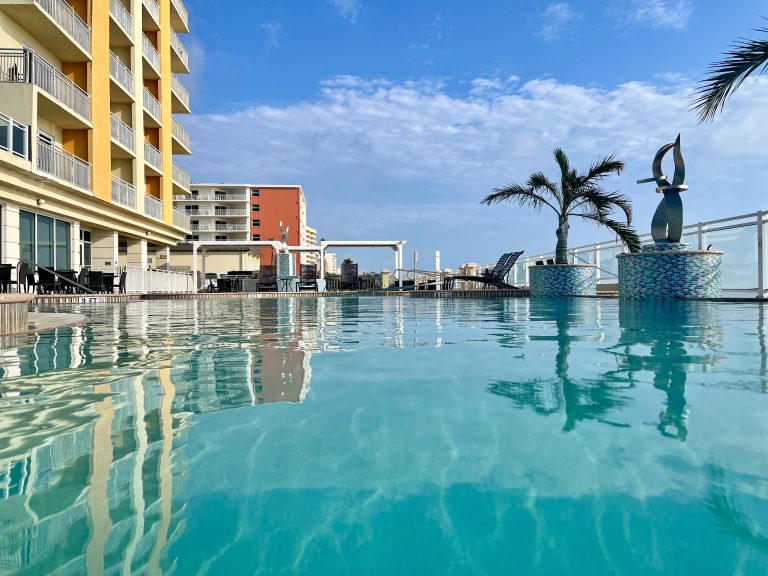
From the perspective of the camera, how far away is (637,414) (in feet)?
6.36

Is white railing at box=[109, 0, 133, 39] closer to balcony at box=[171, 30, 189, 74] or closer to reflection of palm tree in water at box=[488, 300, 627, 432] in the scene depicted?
balcony at box=[171, 30, 189, 74]

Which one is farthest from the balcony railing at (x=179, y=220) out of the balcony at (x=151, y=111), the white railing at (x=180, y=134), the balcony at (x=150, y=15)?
the balcony at (x=150, y=15)

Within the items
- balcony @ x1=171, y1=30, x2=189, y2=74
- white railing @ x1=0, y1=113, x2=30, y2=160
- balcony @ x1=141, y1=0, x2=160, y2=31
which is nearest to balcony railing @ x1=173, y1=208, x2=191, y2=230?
balcony @ x1=171, y1=30, x2=189, y2=74

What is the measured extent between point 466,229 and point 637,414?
2584cm

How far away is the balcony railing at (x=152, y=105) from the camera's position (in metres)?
19.4

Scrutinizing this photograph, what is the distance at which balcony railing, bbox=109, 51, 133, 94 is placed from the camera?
16281 mm

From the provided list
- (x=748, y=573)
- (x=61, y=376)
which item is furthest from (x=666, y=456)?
(x=61, y=376)

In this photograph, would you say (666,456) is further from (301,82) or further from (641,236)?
(301,82)

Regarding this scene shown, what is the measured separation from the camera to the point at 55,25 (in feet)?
Answer: 42.0

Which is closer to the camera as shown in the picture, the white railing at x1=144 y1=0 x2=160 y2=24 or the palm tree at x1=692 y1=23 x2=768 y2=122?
the palm tree at x1=692 y1=23 x2=768 y2=122

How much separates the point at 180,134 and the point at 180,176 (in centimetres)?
198

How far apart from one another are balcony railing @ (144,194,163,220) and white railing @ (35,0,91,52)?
588cm

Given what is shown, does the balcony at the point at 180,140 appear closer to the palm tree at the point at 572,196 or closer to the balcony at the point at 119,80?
the balcony at the point at 119,80

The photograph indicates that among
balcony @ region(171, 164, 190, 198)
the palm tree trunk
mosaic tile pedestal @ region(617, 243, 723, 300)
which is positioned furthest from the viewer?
balcony @ region(171, 164, 190, 198)
